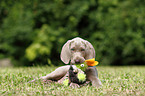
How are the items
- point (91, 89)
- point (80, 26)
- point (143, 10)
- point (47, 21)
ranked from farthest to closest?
point (80, 26)
point (47, 21)
point (143, 10)
point (91, 89)

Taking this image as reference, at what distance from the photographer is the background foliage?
53.6ft

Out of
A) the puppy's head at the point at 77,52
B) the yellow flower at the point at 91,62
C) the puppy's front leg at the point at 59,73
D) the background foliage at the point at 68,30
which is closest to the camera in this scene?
the puppy's head at the point at 77,52

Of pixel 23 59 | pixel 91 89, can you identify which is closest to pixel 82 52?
pixel 91 89

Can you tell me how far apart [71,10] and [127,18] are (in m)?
4.27

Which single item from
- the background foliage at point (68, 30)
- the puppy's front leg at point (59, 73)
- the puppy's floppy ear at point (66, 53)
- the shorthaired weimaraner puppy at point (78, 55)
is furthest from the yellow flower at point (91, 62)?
the background foliage at point (68, 30)

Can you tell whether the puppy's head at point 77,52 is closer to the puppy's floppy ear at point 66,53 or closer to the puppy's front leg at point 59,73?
the puppy's floppy ear at point 66,53

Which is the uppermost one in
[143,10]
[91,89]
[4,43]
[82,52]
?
[143,10]

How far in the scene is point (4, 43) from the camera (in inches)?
663

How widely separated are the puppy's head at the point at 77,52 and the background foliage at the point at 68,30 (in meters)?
11.3

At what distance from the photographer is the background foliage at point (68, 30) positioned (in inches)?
Result: 643

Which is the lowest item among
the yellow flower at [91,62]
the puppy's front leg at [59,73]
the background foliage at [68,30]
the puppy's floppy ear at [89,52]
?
the puppy's front leg at [59,73]

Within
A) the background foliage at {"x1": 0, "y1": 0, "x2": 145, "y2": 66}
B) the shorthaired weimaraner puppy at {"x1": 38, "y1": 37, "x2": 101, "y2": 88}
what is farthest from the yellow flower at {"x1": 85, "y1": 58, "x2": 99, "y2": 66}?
the background foliage at {"x1": 0, "y1": 0, "x2": 145, "y2": 66}

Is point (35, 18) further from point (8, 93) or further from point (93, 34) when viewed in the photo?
point (8, 93)

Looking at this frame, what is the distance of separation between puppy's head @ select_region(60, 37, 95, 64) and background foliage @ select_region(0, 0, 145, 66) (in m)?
11.3
